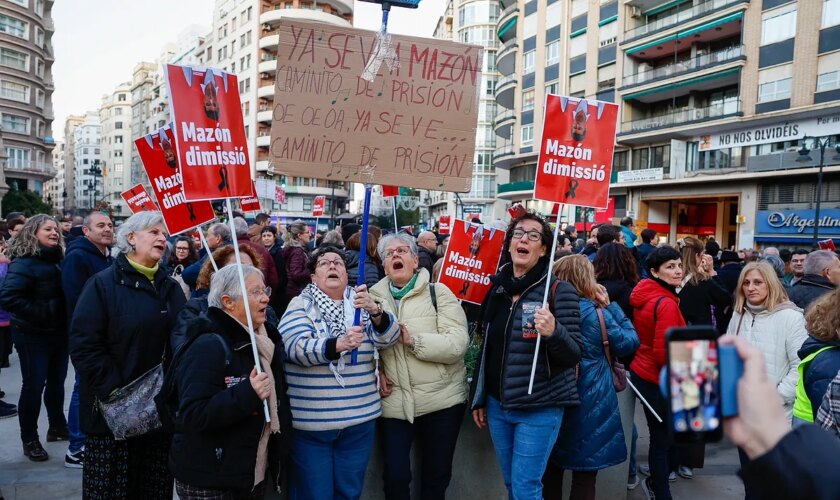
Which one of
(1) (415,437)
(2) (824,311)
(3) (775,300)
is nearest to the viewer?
(2) (824,311)

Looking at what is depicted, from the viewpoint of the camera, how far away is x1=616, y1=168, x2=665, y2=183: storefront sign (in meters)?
33.0

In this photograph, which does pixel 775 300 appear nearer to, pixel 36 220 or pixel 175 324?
pixel 175 324

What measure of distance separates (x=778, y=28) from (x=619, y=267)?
95.7 ft

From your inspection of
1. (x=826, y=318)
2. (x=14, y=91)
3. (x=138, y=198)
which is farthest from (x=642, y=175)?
(x=14, y=91)

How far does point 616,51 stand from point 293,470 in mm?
37128

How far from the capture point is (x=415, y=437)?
156 inches

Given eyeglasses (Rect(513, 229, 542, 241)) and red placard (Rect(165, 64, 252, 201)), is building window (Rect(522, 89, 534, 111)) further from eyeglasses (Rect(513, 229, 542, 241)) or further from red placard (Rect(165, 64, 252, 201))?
red placard (Rect(165, 64, 252, 201))

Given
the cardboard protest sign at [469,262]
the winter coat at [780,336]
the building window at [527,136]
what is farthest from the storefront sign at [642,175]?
the winter coat at [780,336]

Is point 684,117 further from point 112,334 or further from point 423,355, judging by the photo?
point 112,334

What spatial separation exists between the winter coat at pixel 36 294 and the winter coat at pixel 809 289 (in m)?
6.81

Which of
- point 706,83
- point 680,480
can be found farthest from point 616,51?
point 680,480

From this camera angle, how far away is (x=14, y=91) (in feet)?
173

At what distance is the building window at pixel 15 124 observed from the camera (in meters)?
52.8

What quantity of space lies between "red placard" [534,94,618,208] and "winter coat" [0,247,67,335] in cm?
417
